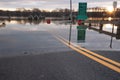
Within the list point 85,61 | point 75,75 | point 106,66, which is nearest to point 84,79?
point 75,75

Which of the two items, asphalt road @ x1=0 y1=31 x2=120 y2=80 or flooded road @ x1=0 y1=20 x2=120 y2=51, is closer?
asphalt road @ x1=0 y1=31 x2=120 y2=80

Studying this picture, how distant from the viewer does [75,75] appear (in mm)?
6281

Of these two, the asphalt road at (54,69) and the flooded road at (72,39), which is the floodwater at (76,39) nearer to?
the flooded road at (72,39)

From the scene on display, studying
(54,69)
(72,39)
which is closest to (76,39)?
(72,39)

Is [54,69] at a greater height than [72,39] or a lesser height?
greater

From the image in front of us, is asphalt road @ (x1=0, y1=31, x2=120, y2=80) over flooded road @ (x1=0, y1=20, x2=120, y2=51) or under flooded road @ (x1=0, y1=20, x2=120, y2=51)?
over

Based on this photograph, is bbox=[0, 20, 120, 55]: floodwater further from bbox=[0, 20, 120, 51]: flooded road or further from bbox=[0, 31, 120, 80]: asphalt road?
bbox=[0, 31, 120, 80]: asphalt road

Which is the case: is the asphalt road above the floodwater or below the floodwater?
above

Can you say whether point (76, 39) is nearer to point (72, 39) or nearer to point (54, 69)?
point (72, 39)

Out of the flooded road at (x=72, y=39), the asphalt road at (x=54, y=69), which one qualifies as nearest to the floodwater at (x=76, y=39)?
the flooded road at (x=72, y=39)

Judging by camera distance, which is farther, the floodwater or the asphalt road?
the floodwater

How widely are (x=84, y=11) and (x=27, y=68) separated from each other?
34.2m

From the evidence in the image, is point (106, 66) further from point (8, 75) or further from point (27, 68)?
point (8, 75)

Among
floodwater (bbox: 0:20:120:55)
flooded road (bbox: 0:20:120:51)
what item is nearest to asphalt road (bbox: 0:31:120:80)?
floodwater (bbox: 0:20:120:55)
